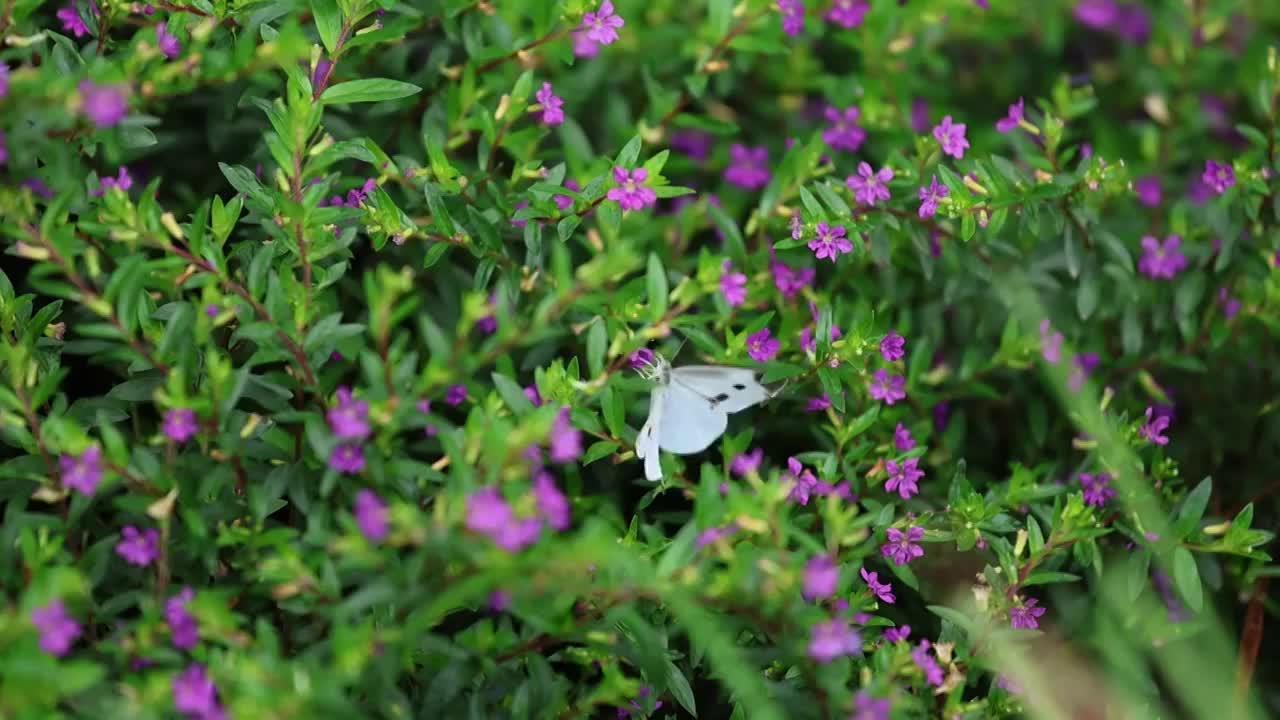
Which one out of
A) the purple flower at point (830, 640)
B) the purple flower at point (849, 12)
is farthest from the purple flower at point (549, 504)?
the purple flower at point (849, 12)

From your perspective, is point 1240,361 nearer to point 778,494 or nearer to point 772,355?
point 772,355

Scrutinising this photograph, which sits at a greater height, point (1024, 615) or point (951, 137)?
point (951, 137)

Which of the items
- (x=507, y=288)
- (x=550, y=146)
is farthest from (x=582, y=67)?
(x=507, y=288)

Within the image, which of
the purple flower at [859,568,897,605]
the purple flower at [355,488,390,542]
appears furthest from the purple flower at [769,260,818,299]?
the purple flower at [355,488,390,542]

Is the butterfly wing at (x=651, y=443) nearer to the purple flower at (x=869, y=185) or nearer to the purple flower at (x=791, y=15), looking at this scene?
the purple flower at (x=869, y=185)

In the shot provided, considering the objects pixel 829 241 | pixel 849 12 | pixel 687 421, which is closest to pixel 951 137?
pixel 829 241

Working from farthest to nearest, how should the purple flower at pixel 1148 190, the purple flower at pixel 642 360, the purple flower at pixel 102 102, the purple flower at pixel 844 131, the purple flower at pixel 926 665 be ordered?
1. the purple flower at pixel 1148 190
2. the purple flower at pixel 844 131
3. the purple flower at pixel 642 360
4. the purple flower at pixel 926 665
5. the purple flower at pixel 102 102

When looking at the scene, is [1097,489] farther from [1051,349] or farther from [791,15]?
[791,15]
